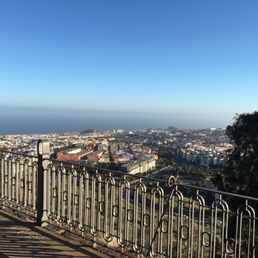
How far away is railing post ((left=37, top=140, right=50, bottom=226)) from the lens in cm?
625

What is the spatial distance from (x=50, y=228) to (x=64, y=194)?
694mm

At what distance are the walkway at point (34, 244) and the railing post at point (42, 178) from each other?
0.24 m

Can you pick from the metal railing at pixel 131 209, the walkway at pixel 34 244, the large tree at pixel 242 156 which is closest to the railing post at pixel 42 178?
the metal railing at pixel 131 209

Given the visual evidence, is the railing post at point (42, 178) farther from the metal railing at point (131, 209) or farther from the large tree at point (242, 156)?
the large tree at point (242, 156)

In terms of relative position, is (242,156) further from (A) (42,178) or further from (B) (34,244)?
(B) (34,244)

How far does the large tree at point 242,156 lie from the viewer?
16.6 m

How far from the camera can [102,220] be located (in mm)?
5516

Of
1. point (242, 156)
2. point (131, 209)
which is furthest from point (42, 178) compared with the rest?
point (242, 156)

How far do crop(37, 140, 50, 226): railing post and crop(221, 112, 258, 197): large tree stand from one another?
460 inches

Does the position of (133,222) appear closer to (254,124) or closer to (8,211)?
(8,211)

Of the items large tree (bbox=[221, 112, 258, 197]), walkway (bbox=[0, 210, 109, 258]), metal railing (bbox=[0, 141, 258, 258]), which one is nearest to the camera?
metal railing (bbox=[0, 141, 258, 258])

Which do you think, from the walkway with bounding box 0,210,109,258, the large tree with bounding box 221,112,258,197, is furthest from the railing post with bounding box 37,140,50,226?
the large tree with bounding box 221,112,258,197

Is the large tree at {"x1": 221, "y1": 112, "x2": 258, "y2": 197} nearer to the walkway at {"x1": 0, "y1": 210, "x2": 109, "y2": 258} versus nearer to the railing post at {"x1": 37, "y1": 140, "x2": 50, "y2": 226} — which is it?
the railing post at {"x1": 37, "y1": 140, "x2": 50, "y2": 226}

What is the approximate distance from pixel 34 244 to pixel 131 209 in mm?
1524
